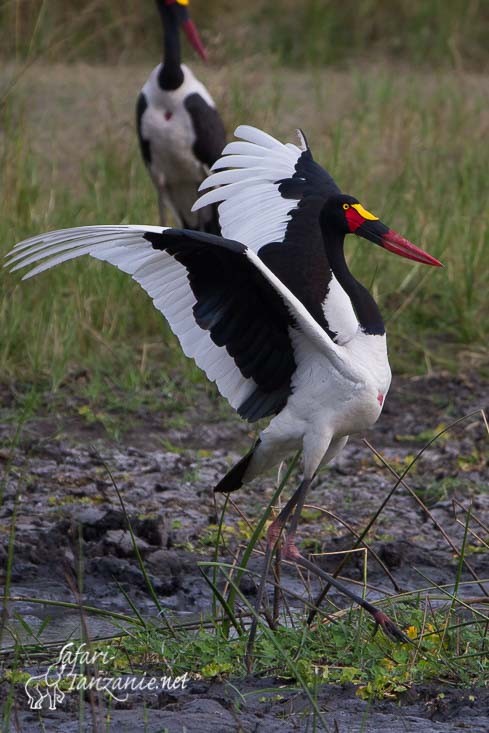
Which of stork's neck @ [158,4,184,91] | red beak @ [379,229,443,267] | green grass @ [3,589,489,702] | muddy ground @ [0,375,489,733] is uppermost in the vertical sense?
stork's neck @ [158,4,184,91]

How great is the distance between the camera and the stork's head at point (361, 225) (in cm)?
363

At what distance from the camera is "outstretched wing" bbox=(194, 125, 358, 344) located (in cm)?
367

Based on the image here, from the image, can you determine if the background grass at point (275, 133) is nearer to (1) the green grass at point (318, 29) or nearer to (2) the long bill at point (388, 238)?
(1) the green grass at point (318, 29)

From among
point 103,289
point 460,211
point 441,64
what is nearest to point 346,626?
point 103,289

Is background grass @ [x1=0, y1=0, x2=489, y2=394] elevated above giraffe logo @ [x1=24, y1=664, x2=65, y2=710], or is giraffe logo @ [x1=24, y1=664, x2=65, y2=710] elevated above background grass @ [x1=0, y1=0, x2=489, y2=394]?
background grass @ [x1=0, y1=0, x2=489, y2=394]

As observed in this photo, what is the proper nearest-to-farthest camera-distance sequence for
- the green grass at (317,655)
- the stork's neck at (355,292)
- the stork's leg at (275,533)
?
the green grass at (317,655) → the stork's leg at (275,533) → the stork's neck at (355,292)

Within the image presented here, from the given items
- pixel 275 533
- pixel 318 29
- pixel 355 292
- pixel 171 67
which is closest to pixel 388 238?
pixel 355 292

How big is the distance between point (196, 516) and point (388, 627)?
4.18 ft

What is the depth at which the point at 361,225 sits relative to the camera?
364 cm

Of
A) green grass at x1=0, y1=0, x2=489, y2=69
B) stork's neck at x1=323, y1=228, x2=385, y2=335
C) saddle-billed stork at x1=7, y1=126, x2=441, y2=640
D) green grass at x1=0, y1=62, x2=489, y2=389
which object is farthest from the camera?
green grass at x1=0, y1=0, x2=489, y2=69

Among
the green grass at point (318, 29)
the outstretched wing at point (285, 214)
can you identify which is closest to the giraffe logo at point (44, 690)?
the outstretched wing at point (285, 214)

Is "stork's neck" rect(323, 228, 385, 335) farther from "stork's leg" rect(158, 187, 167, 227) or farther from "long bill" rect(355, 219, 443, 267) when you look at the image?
"stork's leg" rect(158, 187, 167, 227)

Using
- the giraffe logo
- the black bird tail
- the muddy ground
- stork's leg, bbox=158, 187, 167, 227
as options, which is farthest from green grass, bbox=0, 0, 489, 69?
the giraffe logo

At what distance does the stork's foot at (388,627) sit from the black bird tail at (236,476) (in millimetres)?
584
